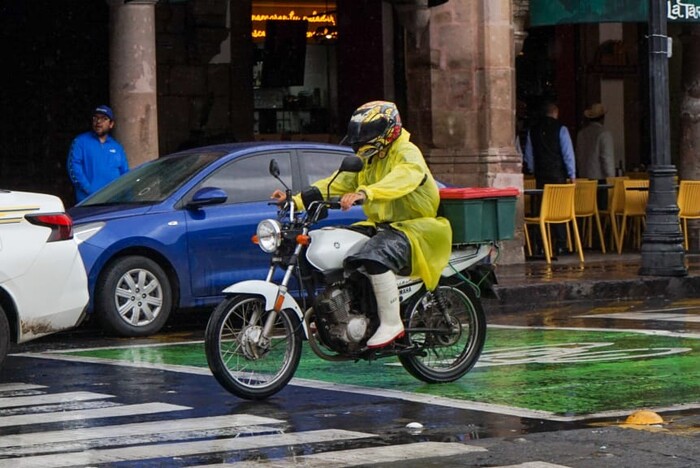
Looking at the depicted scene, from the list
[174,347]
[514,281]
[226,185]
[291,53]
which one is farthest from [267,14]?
[174,347]

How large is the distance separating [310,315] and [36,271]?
193 cm

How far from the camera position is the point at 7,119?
2223cm

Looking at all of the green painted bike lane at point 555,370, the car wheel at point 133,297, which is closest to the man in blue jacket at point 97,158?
the car wheel at point 133,297

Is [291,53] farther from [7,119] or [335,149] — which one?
[335,149]

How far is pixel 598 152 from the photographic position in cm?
2336

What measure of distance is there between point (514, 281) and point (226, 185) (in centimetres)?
431

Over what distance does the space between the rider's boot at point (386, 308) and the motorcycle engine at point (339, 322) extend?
0.08 metres

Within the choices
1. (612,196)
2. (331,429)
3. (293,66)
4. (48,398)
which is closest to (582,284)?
(612,196)

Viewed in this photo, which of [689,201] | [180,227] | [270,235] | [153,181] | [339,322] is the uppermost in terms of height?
[153,181]

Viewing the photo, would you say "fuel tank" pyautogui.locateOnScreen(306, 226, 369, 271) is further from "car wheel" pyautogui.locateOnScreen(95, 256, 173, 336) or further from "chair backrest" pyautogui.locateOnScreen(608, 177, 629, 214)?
"chair backrest" pyautogui.locateOnScreen(608, 177, 629, 214)

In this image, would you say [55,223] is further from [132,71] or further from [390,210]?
[132,71]

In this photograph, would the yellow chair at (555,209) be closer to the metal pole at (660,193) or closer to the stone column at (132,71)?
the metal pole at (660,193)

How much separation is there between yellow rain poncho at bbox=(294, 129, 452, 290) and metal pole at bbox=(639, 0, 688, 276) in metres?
8.10

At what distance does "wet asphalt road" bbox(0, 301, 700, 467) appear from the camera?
8.07 m
